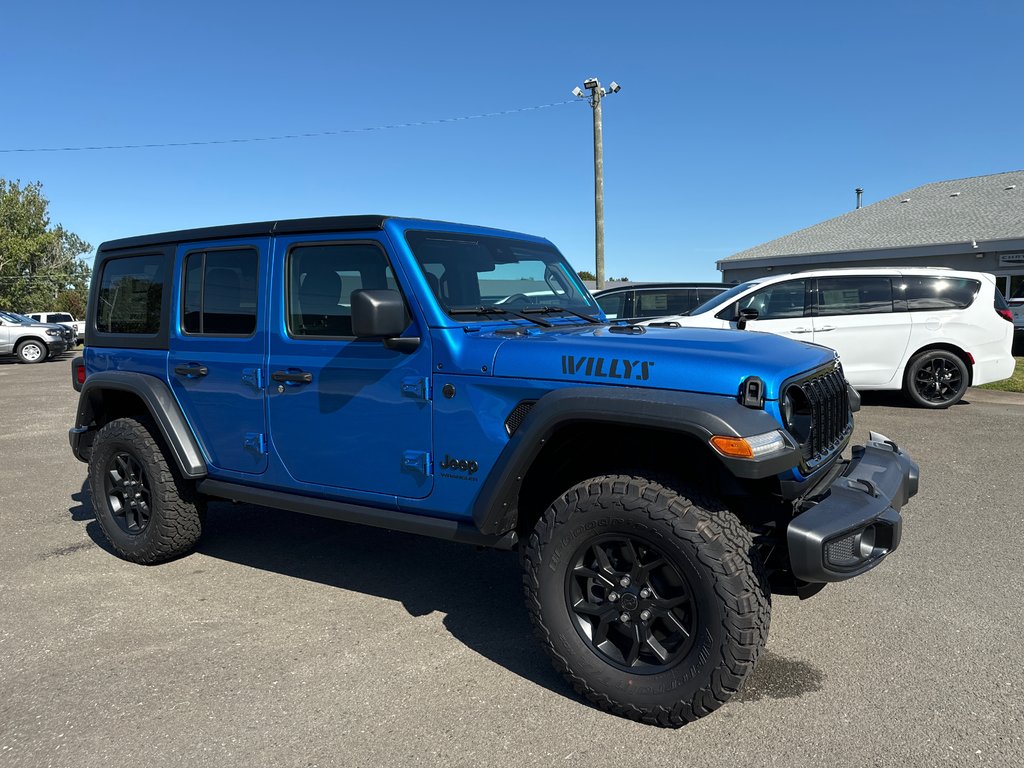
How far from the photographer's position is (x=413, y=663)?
3262mm

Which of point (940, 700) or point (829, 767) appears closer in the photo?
point (829, 767)

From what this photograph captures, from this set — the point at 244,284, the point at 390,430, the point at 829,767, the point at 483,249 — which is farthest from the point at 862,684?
the point at 244,284

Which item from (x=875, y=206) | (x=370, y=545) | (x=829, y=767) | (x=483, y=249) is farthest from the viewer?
(x=875, y=206)

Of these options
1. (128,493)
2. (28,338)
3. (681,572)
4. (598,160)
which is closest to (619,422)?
(681,572)

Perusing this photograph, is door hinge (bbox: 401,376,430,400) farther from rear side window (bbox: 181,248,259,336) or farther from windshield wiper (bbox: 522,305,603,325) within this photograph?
rear side window (bbox: 181,248,259,336)

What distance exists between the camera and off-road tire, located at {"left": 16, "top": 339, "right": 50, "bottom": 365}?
68.0 ft

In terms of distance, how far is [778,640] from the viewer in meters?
3.40

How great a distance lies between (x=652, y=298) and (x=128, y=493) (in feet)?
30.8

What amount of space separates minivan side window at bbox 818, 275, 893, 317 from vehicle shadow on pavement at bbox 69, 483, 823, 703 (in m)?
6.84

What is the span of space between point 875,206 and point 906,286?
19.0m

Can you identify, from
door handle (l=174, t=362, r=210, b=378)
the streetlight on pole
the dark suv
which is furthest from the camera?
the streetlight on pole

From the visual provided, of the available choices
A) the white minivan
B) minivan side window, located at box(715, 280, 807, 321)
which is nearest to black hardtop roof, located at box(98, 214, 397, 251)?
the white minivan

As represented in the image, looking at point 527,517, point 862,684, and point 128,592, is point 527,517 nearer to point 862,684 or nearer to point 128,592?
point 862,684

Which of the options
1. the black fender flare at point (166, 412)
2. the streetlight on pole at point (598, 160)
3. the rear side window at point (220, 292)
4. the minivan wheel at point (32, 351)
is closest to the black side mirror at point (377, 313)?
the rear side window at point (220, 292)
